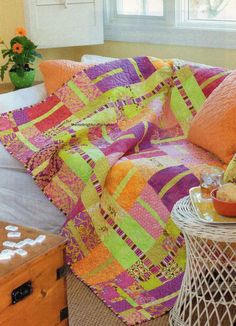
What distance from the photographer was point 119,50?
12.8 ft

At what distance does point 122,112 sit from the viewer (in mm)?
3162

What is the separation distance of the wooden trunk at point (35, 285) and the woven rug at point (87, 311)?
391 millimetres

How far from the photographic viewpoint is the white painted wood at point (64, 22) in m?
3.66

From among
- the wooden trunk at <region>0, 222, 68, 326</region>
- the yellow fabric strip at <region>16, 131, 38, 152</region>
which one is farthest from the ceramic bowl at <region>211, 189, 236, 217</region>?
the yellow fabric strip at <region>16, 131, 38, 152</region>

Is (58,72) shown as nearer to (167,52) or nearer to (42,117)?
(42,117)

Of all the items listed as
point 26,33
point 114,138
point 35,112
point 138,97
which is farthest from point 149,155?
point 26,33

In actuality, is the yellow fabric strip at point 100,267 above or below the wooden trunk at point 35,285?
below

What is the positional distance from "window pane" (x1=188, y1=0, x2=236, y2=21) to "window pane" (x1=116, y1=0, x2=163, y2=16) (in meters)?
0.21

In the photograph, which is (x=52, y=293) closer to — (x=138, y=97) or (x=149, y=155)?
(x=149, y=155)

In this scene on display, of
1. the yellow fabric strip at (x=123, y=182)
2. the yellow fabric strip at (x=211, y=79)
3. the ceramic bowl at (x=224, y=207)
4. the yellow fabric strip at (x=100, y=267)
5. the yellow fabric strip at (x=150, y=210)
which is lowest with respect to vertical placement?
the yellow fabric strip at (x=100, y=267)

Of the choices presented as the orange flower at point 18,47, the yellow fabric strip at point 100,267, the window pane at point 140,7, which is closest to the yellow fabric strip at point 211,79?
the window pane at point 140,7

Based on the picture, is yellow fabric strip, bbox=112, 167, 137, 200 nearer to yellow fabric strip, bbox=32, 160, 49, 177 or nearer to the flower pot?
yellow fabric strip, bbox=32, 160, 49, 177

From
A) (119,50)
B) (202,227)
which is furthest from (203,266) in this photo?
(119,50)

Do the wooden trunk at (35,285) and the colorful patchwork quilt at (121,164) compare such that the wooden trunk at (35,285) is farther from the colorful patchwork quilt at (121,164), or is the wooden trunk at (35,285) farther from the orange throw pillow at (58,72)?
the orange throw pillow at (58,72)
